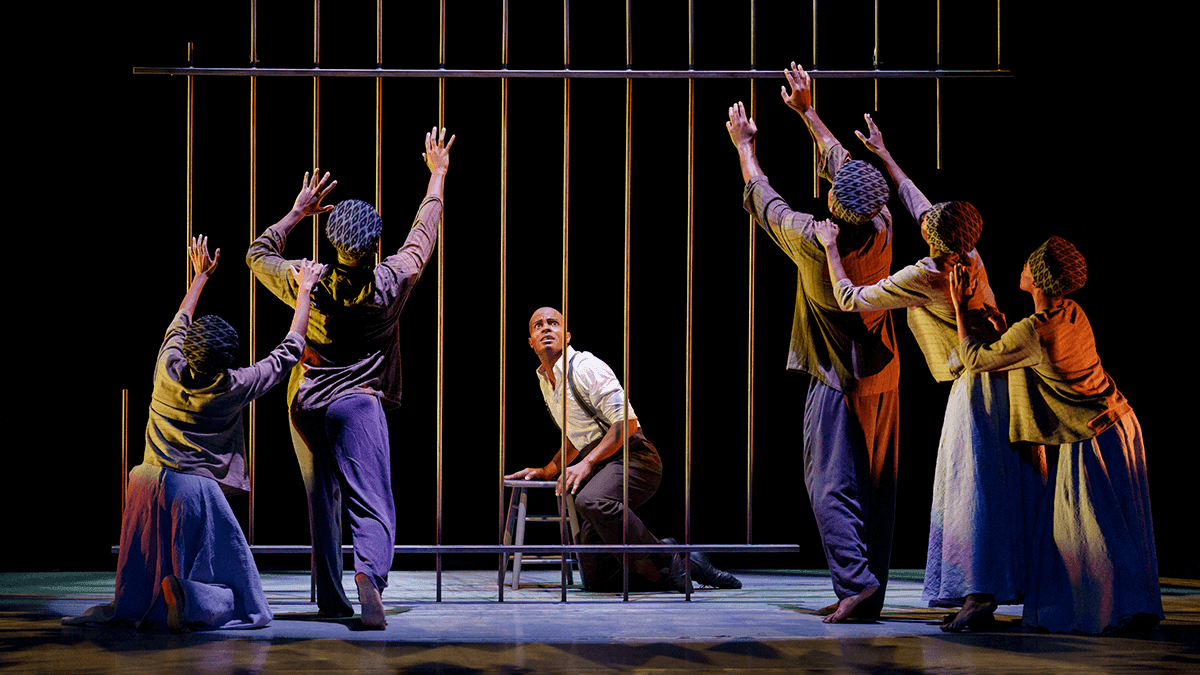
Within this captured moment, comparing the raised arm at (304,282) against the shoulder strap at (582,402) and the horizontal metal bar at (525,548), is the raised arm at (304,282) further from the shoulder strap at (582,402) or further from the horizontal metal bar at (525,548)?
the shoulder strap at (582,402)

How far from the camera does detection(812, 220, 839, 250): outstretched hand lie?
13.6 feet

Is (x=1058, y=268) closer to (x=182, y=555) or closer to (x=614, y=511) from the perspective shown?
(x=614, y=511)

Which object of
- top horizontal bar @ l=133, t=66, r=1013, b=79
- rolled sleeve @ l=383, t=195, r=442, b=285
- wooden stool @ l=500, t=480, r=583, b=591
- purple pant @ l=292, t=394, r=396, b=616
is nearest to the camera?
purple pant @ l=292, t=394, r=396, b=616

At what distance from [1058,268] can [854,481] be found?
93 cm

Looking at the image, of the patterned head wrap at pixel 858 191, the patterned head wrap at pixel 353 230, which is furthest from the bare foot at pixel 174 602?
the patterned head wrap at pixel 858 191

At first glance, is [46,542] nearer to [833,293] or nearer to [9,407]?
[9,407]

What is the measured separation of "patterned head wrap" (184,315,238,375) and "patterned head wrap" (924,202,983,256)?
222cm

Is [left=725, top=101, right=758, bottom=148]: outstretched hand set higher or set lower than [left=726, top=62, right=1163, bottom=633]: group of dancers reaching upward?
higher

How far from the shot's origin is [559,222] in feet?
19.3

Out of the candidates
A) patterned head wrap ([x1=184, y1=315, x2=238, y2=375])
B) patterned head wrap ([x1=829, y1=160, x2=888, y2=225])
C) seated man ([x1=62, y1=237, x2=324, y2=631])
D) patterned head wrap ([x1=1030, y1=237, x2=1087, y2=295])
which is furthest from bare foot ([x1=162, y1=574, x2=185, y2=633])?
patterned head wrap ([x1=1030, y1=237, x2=1087, y2=295])

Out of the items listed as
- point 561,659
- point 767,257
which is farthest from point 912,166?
point 561,659

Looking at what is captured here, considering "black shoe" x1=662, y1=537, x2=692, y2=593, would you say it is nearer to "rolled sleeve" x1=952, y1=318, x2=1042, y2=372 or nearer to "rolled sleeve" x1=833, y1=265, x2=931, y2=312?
"rolled sleeve" x1=833, y1=265, x2=931, y2=312

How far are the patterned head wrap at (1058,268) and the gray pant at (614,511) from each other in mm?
1819

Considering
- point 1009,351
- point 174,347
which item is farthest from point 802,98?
point 174,347
